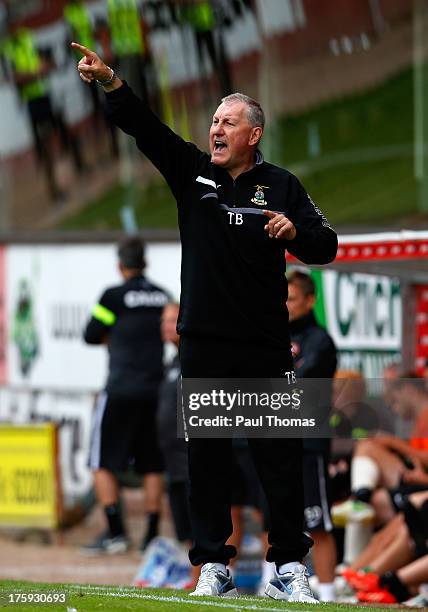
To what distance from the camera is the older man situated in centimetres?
635

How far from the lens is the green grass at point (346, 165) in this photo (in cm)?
1460

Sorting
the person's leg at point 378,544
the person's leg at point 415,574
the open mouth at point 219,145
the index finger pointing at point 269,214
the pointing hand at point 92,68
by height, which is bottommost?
the person's leg at point 415,574

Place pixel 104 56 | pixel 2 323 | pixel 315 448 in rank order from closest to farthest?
pixel 315 448 < pixel 2 323 < pixel 104 56

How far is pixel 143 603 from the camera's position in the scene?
20.4 ft

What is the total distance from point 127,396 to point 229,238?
5.68 meters

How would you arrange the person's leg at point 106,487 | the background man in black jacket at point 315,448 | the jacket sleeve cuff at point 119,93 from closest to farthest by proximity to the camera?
the jacket sleeve cuff at point 119,93 → the background man in black jacket at point 315,448 → the person's leg at point 106,487

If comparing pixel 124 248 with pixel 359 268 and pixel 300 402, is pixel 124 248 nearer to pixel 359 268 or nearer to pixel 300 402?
pixel 359 268

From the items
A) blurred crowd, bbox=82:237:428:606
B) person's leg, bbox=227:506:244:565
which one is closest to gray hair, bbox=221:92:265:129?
blurred crowd, bbox=82:237:428:606

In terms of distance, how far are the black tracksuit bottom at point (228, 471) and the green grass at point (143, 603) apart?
23 centimetres

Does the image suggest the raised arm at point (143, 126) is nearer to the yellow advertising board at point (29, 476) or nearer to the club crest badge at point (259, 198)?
the club crest badge at point (259, 198)

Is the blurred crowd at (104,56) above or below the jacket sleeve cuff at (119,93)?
above

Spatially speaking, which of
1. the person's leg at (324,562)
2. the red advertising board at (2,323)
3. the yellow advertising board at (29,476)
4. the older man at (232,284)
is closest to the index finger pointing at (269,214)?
the older man at (232,284)

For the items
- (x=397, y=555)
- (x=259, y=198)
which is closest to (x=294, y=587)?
(x=259, y=198)

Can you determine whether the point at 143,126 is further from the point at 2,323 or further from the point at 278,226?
the point at 2,323
